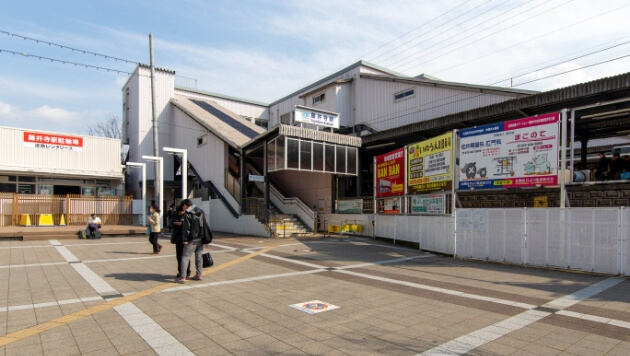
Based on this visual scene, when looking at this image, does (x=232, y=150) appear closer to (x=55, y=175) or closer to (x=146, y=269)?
(x=55, y=175)

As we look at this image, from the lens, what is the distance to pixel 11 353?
4.44 metres

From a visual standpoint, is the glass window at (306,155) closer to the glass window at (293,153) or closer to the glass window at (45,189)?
the glass window at (293,153)

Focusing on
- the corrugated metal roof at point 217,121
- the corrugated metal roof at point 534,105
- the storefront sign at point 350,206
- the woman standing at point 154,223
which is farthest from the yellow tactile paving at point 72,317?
the corrugated metal roof at point 217,121

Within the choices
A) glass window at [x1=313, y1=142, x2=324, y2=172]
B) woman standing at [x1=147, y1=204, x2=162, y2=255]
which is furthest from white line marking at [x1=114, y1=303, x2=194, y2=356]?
glass window at [x1=313, y1=142, x2=324, y2=172]

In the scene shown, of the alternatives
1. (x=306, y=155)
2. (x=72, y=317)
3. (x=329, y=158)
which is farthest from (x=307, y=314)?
(x=329, y=158)

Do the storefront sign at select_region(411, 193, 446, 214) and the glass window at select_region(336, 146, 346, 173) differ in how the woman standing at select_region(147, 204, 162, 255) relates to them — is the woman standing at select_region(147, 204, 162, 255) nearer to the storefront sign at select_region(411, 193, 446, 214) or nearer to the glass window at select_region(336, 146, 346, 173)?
the storefront sign at select_region(411, 193, 446, 214)

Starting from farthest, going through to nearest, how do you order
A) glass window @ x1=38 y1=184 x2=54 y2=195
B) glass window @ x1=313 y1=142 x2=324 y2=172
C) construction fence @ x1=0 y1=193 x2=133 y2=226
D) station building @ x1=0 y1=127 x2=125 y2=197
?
glass window @ x1=38 y1=184 x2=54 y2=195, station building @ x1=0 y1=127 x2=125 y2=197, construction fence @ x1=0 y1=193 x2=133 y2=226, glass window @ x1=313 y1=142 x2=324 y2=172

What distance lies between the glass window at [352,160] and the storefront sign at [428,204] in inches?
265

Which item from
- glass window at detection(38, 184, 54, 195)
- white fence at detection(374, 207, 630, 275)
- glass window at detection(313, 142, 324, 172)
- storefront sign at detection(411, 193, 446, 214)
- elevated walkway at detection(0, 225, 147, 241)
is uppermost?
glass window at detection(313, 142, 324, 172)

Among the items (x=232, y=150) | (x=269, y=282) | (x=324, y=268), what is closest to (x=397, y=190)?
(x=324, y=268)

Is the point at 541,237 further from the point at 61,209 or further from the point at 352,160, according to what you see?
the point at 61,209

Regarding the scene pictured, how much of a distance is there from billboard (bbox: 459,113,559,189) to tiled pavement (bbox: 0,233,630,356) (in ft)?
8.76

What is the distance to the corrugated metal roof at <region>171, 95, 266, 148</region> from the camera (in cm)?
2662

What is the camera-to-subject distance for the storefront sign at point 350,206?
67.4 feet
